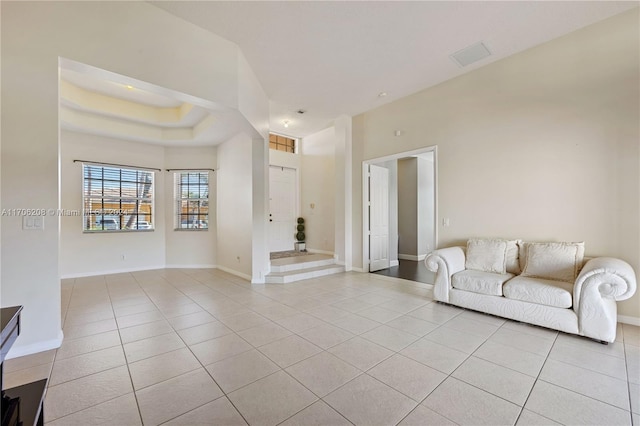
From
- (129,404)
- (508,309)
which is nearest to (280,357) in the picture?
(129,404)

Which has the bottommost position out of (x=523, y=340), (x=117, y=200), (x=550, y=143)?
(x=523, y=340)

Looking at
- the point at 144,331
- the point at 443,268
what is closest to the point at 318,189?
the point at 443,268

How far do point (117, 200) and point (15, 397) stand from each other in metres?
5.71

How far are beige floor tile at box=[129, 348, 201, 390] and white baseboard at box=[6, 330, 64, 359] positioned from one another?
912mm

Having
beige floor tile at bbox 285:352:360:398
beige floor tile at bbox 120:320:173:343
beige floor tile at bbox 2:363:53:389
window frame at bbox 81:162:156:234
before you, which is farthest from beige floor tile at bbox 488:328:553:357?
window frame at bbox 81:162:156:234

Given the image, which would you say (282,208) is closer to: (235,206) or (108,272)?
(235,206)

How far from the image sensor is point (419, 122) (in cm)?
469

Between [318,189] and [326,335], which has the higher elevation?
[318,189]

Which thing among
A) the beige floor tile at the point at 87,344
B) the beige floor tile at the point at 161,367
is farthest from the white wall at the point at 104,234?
the beige floor tile at the point at 161,367

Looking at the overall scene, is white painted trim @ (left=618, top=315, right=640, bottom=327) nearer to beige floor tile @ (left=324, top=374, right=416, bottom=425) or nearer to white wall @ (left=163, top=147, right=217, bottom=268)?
beige floor tile @ (left=324, top=374, right=416, bottom=425)

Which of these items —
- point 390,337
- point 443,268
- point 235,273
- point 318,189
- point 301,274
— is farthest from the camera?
point 318,189

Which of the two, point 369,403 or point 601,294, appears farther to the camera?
point 601,294

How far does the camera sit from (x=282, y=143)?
24.7ft

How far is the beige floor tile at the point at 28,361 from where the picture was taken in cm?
211
